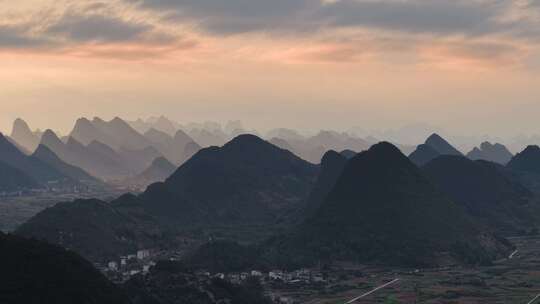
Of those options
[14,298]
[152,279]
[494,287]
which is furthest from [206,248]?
[14,298]

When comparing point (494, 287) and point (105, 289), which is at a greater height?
point (105, 289)

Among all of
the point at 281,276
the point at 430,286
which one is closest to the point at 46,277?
the point at 281,276

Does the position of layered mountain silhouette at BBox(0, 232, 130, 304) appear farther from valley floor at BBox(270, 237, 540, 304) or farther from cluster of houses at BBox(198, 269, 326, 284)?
cluster of houses at BBox(198, 269, 326, 284)

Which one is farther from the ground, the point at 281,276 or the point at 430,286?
the point at 281,276

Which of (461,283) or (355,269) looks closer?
(461,283)

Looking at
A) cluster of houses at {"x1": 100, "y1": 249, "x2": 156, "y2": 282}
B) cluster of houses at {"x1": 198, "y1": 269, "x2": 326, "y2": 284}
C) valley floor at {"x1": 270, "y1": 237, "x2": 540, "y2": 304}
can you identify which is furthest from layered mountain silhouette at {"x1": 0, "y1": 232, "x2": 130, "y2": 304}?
cluster of houses at {"x1": 198, "y1": 269, "x2": 326, "y2": 284}

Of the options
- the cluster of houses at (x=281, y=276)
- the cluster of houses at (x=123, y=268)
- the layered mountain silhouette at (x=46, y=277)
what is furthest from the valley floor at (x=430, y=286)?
the layered mountain silhouette at (x=46, y=277)

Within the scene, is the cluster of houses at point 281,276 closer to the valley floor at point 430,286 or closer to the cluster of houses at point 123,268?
the valley floor at point 430,286

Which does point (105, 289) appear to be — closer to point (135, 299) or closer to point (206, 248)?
point (135, 299)

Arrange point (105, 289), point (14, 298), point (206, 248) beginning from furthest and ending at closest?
1. point (206, 248)
2. point (105, 289)
3. point (14, 298)

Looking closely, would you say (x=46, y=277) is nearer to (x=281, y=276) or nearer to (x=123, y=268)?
(x=281, y=276)
